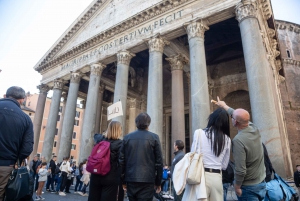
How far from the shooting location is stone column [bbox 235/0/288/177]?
6.67 meters

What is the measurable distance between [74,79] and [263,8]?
40.7ft

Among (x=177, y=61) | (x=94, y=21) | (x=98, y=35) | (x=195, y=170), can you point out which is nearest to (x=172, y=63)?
(x=177, y=61)

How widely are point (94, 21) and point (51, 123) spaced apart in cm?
812

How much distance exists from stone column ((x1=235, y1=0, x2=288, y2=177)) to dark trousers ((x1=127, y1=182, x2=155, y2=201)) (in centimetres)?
559

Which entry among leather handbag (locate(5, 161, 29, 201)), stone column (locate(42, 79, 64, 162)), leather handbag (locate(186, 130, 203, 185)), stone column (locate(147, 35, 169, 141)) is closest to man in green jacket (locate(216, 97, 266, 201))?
leather handbag (locate(186, 130, 203, 185))

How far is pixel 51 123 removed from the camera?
1480cm

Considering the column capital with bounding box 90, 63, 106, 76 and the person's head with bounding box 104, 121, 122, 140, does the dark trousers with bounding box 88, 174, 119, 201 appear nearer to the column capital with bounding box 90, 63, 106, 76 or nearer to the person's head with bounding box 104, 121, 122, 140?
the person's head with bounding box 104, 121, 122, 140

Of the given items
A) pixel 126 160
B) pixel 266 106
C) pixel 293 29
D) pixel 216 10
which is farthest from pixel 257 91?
pixel 293 29

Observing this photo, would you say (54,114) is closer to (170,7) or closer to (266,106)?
(170,7)

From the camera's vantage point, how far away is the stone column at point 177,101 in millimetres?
10742

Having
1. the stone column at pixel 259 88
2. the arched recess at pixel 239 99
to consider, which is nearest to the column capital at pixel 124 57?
the stone column at pixel 259 88

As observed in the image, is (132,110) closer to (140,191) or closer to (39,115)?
(39,115)

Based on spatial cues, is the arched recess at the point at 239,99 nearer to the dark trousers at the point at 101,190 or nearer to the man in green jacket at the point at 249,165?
the man in green jacket at the point at 249,165

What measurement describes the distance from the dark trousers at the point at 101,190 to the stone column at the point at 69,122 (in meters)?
11.2
